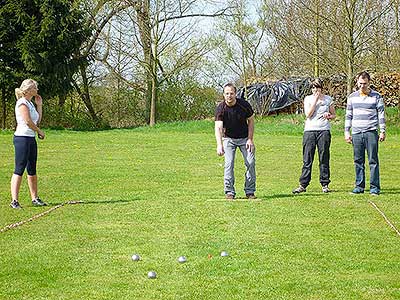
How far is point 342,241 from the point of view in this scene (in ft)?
23.1

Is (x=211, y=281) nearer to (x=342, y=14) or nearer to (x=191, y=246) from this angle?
(x=191, y=246)

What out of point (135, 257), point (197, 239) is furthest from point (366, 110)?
point (135, 257)

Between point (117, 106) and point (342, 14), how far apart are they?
13.8 metres

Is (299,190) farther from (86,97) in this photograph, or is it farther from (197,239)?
(86,97)

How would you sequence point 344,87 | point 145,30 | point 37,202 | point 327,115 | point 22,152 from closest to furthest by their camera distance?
point 22,152 → point 37,202 → point 327,115 → point 344,87 → point 145,30

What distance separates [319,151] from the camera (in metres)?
10.8

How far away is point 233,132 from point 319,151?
154cm

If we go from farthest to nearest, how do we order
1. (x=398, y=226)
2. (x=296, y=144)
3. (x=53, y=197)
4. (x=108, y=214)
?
1. (x=296, y=144)
2. (x=53, y=197)
3. (x=108, y=214)
4. (x=398, y=226)

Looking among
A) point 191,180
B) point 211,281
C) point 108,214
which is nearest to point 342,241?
point 211,281

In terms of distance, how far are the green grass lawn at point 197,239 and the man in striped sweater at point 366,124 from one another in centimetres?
49

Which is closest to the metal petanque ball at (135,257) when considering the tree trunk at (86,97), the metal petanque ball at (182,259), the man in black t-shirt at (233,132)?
the metal petanque ball at (182,259)

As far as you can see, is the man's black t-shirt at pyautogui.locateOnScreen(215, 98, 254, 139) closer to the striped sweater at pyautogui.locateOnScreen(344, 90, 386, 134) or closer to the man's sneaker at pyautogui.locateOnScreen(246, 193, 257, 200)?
the man's sneaker at pyautogui.locateOnScreen(246, 193, 257, 200)

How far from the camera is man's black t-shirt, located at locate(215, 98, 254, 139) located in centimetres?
1001

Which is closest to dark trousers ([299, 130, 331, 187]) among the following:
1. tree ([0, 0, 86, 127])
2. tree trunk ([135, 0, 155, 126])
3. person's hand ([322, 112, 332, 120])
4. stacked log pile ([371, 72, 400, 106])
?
person's hand ([322, 112, 332, 120])
